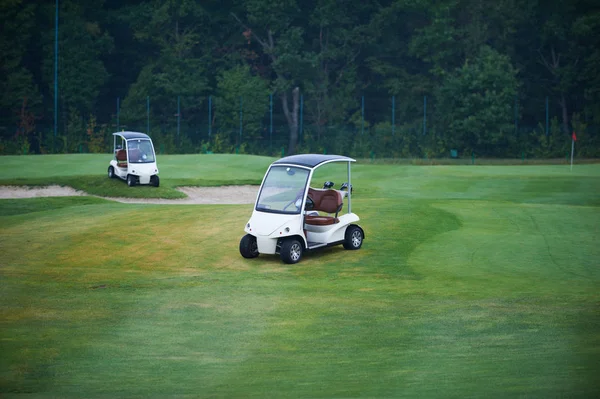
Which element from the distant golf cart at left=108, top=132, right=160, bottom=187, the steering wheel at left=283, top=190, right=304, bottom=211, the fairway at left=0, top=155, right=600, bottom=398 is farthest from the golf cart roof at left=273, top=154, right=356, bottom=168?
the distant golf cart at left=108, top=132, right=160, bottom=187

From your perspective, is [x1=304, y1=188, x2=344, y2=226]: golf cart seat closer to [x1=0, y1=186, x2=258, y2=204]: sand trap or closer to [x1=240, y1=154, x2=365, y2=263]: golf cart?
[x1=240, y1=154, x2=365, y2=263]: golf cart

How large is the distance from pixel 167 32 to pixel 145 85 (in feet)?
17.4

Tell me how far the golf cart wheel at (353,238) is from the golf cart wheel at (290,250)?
4.92 ft

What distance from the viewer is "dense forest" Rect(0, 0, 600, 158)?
62.4m

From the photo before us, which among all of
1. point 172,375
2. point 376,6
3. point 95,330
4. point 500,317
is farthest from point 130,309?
point 376,6

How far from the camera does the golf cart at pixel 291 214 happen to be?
687 inches

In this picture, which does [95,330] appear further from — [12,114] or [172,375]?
[12,114]

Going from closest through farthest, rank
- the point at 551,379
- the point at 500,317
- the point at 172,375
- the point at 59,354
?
1. the point at 551,379
2. the point at 172,375
3. the point at 59,354
4. the point at 500,317

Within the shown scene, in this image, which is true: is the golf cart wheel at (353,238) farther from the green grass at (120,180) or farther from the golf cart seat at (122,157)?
the golf cart seat at (122,157)

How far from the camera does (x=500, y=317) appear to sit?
1304 cm

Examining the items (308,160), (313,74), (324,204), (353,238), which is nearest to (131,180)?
(353,238)

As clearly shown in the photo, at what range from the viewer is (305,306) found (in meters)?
13.9

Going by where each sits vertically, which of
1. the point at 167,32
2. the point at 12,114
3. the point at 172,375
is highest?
the point at 167,32

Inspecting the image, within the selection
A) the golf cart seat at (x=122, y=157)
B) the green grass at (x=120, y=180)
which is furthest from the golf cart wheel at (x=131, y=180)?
the golf cart seat at (x=122, y=157)
